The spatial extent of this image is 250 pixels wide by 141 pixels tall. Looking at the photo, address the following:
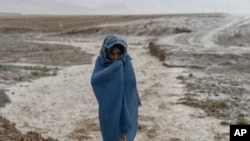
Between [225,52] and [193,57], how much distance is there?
2.18m

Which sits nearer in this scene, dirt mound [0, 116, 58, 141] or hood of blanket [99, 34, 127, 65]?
hood of blanket [99, 34, 127, 65]

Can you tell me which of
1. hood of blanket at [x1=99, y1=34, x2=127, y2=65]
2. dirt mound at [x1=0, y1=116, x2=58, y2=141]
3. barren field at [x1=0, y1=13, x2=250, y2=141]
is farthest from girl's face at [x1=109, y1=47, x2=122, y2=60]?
barren field at [x1=0, y1=13, x2=250, y2=141]

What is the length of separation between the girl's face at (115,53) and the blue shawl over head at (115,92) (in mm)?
41

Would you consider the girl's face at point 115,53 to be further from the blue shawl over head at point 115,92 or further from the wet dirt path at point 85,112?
the wet dirt path at point 85,112

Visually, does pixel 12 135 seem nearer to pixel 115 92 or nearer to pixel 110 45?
pixel 115 92

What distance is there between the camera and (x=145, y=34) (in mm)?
36531

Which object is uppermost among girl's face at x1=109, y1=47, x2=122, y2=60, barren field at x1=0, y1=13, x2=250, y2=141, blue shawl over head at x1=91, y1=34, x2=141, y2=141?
girl's face at x1=109, y1=47, x2=122, y2=60

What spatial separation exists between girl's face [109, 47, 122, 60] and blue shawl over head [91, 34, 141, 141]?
4 centimetres

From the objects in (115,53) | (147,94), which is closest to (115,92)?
(115,53)

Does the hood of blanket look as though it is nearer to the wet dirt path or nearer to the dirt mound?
the dirt mound

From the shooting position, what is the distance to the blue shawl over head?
538cm

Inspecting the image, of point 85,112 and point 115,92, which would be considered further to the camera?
point 85,112

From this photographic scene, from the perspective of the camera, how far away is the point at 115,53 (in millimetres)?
5387

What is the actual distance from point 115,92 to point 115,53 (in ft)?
1.44
